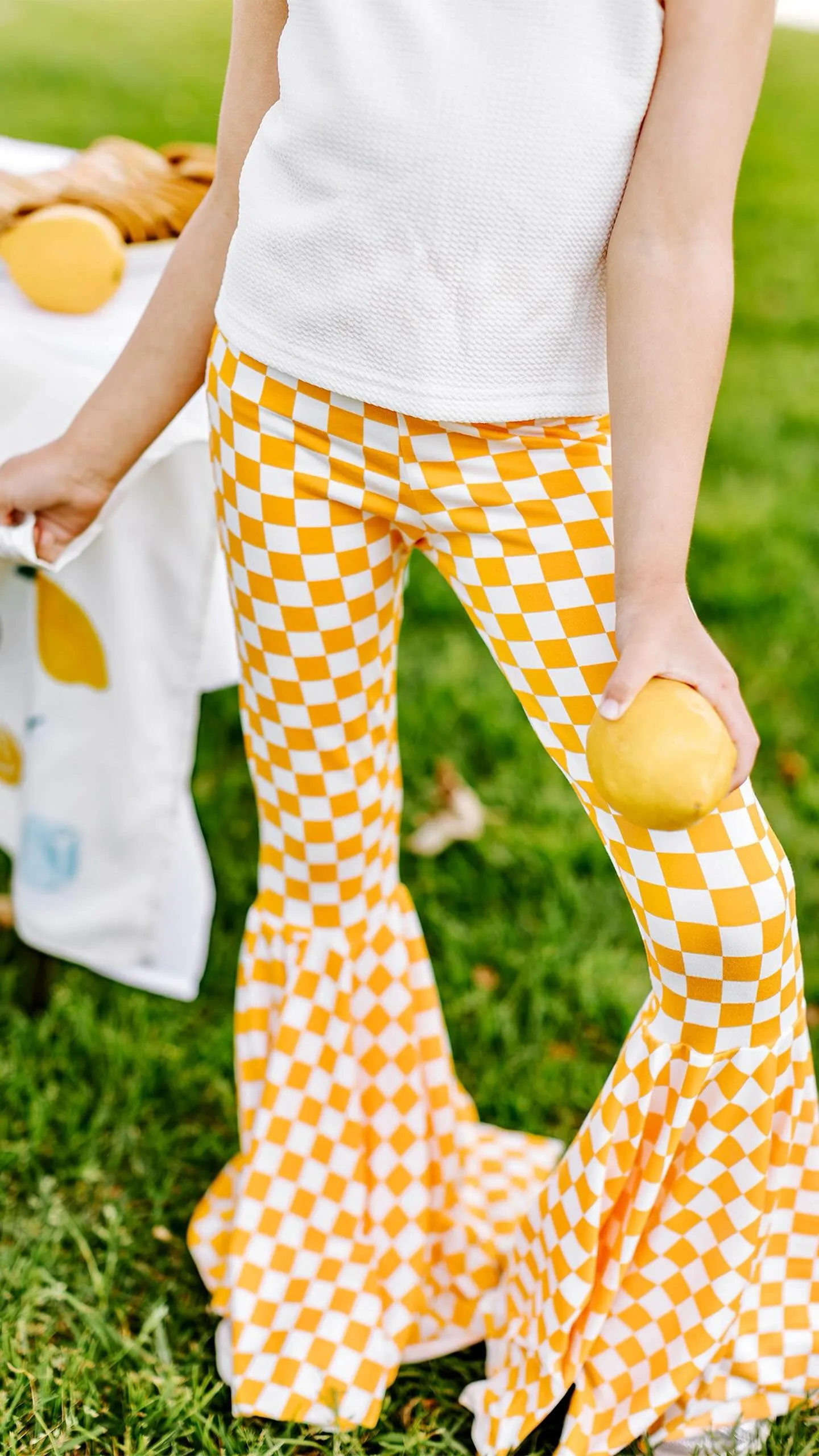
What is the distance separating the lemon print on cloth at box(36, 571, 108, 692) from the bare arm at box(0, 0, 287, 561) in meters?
0.25

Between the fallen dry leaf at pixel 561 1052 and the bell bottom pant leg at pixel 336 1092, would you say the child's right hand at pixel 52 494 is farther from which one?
the fallen dry leaf at pixel 561 1052

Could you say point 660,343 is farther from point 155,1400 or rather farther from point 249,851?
point 249,851

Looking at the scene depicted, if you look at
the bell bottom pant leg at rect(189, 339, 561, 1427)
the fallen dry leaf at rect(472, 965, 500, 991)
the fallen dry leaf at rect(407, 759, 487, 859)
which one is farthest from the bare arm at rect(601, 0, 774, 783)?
the fallen dry leaf at rect(407, 759, 487, 859)

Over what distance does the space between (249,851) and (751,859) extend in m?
1.38

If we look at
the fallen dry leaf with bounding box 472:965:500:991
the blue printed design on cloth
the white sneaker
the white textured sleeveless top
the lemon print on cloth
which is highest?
the white textured sleeveless top

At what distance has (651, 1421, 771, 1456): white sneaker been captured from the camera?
4.61 feet

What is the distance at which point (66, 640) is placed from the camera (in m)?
1.75

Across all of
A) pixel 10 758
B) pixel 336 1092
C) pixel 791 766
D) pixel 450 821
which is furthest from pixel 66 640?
pixel 791 766

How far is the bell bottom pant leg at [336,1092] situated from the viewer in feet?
4.56

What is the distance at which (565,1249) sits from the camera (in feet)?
4.42

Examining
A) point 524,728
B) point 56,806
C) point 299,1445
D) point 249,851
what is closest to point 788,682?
point 524,728

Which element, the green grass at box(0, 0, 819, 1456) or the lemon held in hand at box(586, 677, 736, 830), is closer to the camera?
the lemon held in hand at box(586, 677, 736, 830)

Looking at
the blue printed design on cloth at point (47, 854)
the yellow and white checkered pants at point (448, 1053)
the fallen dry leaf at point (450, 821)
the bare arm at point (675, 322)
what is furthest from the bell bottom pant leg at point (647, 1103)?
the fallen dry leaf at point (450, 821)

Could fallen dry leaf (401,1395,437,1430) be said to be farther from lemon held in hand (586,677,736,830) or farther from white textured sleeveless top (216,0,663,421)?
white textured sleeveless top (216,0,663,421)
